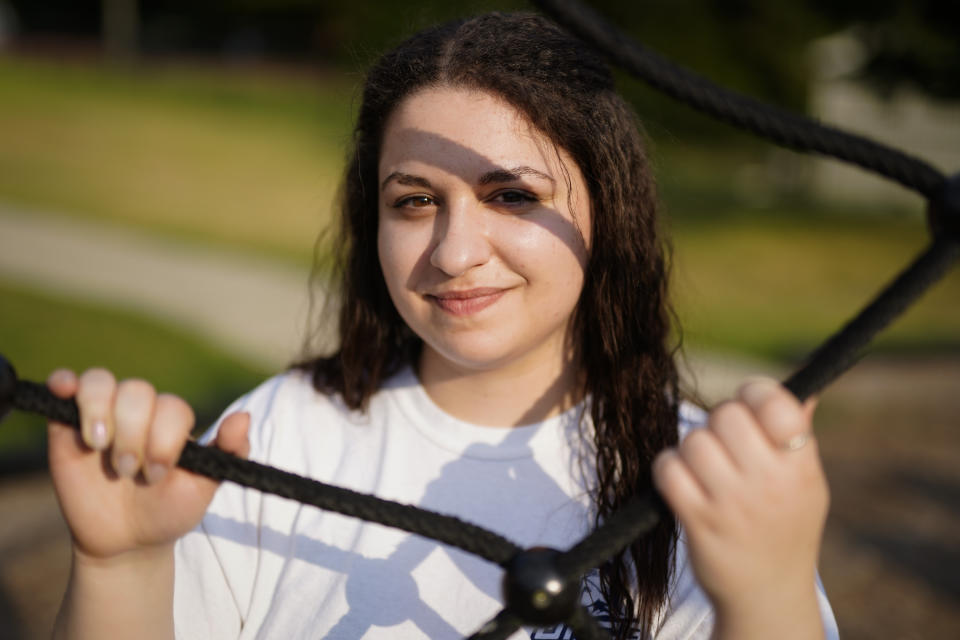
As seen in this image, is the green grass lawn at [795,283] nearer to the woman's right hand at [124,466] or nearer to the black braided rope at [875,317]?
the black braided rope at [875,317]

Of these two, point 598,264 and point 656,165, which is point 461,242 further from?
A: point 656,165

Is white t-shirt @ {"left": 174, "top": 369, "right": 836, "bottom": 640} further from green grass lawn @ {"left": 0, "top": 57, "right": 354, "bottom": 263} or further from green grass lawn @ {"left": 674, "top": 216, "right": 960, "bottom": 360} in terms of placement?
green grass lawn @ {"left": 0, "top": 57, "right": 354, "bottom": 263}

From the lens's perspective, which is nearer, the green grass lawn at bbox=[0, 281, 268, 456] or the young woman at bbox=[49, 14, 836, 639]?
the young woman at bbox=[49, 14, 836, 639]

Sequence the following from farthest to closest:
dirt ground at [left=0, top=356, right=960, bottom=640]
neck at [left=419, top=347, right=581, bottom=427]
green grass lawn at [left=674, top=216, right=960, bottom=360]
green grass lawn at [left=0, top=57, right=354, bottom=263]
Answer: green grass lawn at [left=0, top=57, right=354, bottom=263] < green grass lawn at [left=674, top=216, right=960, bottom=360] < dirt ground at [left=0, top=356, right=960, bottom=640] < neck at [left=419, top=347, right=581, bottom=427]

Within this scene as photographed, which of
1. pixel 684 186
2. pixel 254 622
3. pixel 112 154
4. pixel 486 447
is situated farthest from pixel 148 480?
pixel 684 186

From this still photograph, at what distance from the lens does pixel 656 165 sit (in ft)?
5.58

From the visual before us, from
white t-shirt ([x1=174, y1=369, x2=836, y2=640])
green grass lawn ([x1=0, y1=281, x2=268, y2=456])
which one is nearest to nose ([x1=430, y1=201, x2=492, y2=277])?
white t-shirt ([x1=174, y1=369, x2=836, y2=640])

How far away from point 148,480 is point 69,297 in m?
5.35

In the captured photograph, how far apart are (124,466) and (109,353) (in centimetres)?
414

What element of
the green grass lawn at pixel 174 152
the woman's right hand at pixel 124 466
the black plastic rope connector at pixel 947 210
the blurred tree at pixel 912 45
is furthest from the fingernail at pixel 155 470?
the blurred tree at pixel 912 45

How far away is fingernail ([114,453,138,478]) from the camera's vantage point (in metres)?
0.91

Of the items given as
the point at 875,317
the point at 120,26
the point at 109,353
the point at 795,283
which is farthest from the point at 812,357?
the point at 120,26

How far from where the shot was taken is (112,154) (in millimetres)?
11258

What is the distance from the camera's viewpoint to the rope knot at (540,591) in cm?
84
